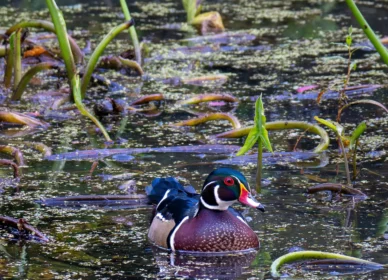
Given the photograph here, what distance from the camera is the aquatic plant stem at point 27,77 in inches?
324

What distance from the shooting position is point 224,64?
10.4 meters

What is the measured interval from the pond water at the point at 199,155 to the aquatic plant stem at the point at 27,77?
9 centimetres

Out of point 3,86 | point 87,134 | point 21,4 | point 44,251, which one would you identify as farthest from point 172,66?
point 44,251

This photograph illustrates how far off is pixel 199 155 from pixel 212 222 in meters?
1.75

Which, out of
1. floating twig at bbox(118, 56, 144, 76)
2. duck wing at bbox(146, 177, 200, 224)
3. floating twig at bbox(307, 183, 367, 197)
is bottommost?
floating twig at bbox(307, 183, 367, 197)

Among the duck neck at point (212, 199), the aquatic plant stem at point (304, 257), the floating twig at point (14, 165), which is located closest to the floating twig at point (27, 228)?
the duck neck at point (212, 199)

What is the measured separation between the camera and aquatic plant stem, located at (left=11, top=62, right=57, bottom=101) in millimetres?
8234

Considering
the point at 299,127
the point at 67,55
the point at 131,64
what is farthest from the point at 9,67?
the point at 299,127

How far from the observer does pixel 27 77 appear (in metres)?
8.39

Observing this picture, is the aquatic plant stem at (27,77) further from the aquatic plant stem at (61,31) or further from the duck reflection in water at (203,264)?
the duck reflection in water at (203,264)

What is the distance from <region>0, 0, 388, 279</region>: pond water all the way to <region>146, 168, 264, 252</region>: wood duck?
0.30 ft

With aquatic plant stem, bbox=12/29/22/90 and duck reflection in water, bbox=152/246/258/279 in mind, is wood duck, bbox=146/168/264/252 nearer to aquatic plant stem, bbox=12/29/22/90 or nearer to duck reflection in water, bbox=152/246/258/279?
duck reflection in water, bbox=152/246/258/279

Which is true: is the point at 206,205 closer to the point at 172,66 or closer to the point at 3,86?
the point at 3,86

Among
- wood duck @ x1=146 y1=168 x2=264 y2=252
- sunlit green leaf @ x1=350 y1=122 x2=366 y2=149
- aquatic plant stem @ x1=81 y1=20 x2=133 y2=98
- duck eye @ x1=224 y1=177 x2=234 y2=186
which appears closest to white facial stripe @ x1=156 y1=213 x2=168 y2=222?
wood duck @ x1=146 y1=168 x2=264 y2=252
